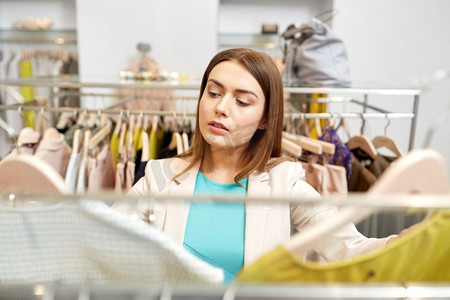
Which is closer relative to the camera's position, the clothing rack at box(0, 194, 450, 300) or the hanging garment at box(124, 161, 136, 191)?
the clothing rack at box(0, 194, 450, 300)

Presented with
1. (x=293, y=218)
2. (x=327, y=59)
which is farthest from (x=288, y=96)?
(x=293, y=218)

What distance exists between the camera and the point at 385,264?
0.46 m

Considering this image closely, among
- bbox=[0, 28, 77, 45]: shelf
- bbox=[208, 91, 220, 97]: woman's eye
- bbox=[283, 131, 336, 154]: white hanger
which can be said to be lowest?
bbox=[283, 131, 336, 154]: white hanger

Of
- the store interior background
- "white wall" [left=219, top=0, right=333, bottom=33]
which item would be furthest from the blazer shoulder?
"white wall" [left=219, top=0, right=333, bottom=33]

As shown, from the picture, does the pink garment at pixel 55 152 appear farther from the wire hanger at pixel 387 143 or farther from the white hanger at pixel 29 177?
the wire hanger at pixel 387 143

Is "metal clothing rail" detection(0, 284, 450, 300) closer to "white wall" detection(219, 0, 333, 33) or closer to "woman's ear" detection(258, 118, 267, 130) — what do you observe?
"woman's ear" detection(258, 118, 267, 130)

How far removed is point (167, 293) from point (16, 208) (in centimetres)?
24

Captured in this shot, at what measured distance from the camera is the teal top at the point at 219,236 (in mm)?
794

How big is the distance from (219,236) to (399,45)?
2.51 meters

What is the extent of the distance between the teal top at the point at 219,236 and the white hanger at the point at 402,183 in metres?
0.36

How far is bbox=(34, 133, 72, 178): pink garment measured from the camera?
4.37 ft

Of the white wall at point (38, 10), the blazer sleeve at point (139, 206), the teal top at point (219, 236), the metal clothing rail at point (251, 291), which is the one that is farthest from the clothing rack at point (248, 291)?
the white wall at point (38, 10)

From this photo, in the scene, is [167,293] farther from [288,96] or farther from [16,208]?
[288,96]

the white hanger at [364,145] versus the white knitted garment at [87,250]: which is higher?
the white knitted garment at [87,250]
